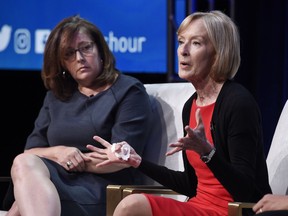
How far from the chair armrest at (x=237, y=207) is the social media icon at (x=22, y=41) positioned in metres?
3.89

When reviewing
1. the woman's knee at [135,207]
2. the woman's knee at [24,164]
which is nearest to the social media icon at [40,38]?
the woman's knee at [24,164]

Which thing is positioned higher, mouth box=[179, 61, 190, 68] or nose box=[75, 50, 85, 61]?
mouth box=[179, 61, 190, 68]

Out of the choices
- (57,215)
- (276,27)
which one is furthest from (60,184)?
(276,27)

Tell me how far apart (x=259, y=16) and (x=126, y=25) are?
1.08 meters

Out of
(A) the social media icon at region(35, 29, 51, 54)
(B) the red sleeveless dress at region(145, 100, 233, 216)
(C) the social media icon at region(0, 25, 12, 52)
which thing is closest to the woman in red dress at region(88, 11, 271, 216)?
(B) the red sleeveless dress at region(145, 100, 233, 216)

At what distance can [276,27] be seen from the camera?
569 cm

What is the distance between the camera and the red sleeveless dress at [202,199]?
2.84 m

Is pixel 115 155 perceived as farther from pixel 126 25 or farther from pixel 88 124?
pixel 126 25


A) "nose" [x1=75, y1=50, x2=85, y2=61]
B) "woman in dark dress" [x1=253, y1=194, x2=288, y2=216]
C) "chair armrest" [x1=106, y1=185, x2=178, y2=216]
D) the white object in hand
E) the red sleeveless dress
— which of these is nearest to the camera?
"woman in dark dress" [x1=253, y1=194, x2=288, y2=216]

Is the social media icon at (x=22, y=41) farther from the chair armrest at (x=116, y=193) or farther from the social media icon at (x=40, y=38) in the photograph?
the chair armrest at (x=116, y=193)

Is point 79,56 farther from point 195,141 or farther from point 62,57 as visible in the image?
point 195,141

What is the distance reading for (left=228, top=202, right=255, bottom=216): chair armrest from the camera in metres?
2.73

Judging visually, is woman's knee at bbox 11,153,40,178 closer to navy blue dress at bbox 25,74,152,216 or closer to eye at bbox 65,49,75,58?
navy blue dress at bbox 25,74,152,216

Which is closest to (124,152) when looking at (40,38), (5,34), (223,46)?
(223,46)
